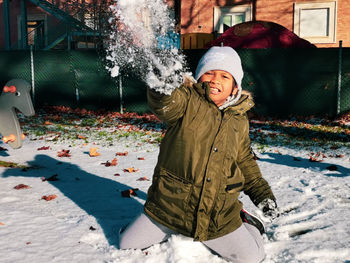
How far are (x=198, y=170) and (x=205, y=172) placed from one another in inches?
1.8

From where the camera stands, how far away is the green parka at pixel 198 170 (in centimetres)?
247

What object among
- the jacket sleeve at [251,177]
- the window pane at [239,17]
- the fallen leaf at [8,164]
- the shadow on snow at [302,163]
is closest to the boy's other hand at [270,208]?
the jacket sleeve at [251,177]

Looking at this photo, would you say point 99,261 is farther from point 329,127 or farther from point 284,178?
point 329,127

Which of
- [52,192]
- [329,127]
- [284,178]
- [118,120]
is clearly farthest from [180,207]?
[118,120]

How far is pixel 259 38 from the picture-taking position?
12.6 metres

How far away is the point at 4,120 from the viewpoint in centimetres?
336

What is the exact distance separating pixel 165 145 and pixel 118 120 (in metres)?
8.10

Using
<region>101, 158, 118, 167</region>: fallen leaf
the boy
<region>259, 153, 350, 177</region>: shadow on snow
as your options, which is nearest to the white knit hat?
the boy

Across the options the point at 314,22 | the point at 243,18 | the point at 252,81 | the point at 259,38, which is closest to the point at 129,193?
the point at 252,81

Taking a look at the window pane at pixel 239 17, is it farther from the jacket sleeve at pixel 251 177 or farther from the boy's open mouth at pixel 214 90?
the boy's open mouth at pixel 214 90

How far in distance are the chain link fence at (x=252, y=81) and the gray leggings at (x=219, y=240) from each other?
8369 millimetres

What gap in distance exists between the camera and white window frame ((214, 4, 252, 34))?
19237mm

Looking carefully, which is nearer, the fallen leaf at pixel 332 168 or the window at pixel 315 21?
the fallen leaf at pixel 332 168

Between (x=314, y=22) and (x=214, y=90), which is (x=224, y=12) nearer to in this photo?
(x=314, y=22)
